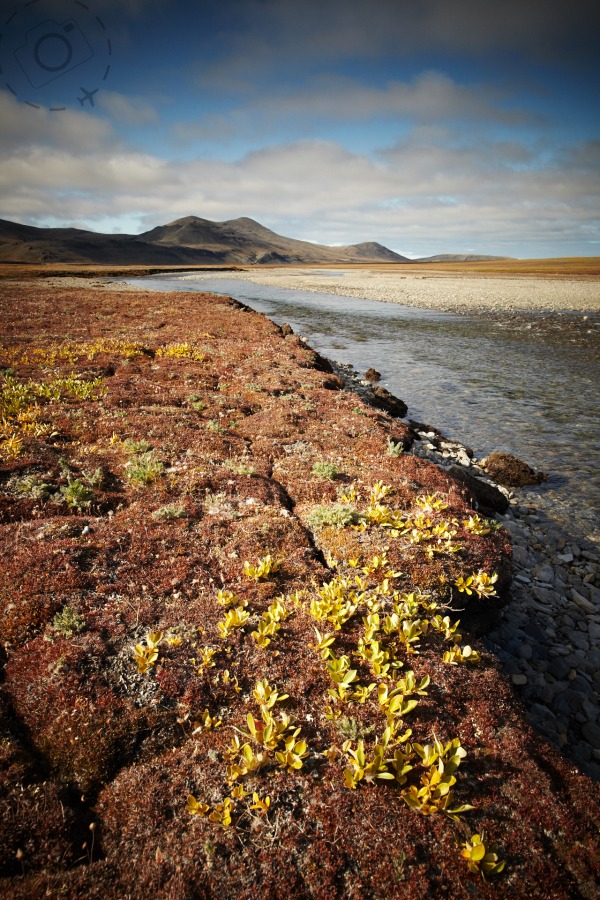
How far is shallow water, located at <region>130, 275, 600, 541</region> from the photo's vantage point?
15.0m

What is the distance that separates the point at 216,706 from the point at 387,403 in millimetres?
16743

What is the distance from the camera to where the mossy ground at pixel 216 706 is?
3416 millimetres

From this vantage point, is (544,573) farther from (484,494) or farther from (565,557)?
(484,494)

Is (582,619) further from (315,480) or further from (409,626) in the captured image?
(315,480)

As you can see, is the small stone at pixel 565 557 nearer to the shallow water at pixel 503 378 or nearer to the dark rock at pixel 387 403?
the shallow water at pixel 503 378

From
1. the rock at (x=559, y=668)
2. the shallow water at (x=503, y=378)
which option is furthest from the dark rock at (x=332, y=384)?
the rock at (x=559, y=668)

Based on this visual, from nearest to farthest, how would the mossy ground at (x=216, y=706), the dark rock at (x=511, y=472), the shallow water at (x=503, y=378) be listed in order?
the mossy ground at (x=216, y=706) → the dark rock at (x=511, y=472) → the shallow water at (x=503, y=378)

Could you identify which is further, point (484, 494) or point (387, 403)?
point (387, 403)

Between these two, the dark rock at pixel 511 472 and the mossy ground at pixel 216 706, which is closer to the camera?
the mossy ground at pixel 216 706

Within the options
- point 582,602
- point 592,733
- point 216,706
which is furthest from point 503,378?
point 216,706

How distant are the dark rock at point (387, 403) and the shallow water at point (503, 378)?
2.12 ft

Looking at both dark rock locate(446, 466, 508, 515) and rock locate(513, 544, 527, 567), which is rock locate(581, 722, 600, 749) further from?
dark rock locate(446, 466, 508, 515)

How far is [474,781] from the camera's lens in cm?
404

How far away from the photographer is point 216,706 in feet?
15.3
